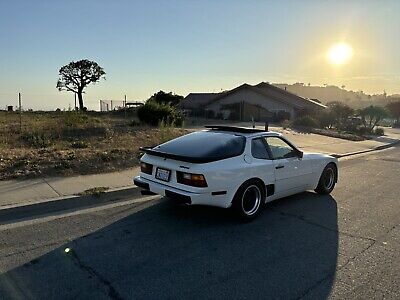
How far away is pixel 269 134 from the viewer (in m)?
5.86

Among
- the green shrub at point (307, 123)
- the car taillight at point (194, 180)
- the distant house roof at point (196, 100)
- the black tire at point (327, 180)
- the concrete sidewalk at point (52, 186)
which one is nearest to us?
the car taillight at point (194, 180)

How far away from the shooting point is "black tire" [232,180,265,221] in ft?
16.6

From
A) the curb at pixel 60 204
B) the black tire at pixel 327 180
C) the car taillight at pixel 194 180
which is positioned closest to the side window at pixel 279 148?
the black tire at pixel 327 180

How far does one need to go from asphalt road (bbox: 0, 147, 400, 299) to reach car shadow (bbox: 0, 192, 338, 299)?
11mm

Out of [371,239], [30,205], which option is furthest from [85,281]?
[371,239]

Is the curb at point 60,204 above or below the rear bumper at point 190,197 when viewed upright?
below

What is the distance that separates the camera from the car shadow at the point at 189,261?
3.27 m

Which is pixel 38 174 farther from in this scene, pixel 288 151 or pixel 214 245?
pixel 288 151

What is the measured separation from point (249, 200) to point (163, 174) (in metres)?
1.40

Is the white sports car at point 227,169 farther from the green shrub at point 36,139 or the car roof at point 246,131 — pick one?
the green shrub at point 36,139

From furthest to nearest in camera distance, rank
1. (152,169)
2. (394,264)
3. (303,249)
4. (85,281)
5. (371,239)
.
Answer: (152,169) → (371,239) → (303,249) → (394,264) → (85,281)

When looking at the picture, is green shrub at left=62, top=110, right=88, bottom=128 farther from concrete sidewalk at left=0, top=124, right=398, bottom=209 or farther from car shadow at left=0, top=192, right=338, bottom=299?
car shadow at left=0, top=192, right=338, bottom=299

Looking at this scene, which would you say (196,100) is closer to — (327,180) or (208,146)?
(327,180)

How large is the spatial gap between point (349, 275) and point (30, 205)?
466 centimetres
